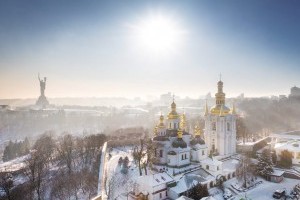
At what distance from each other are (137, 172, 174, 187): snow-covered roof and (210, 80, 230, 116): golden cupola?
10.6m

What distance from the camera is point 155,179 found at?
1984 cm

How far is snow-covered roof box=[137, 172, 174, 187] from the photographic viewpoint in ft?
64.1

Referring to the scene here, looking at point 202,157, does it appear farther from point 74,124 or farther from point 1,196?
point 74,124

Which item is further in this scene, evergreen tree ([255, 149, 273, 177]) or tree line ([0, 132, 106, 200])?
evergreen tree ([255, 149, 273, 177])

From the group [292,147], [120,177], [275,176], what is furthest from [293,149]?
[120,177]

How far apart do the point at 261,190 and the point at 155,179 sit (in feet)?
27.8

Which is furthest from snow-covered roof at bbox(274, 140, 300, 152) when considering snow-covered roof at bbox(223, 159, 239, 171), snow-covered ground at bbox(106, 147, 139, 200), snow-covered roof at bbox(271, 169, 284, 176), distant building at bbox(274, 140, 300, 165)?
snow-covered ground at bbox(106, 147, 139, 200)

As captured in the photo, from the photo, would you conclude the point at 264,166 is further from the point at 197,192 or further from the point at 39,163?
the point at 39,163

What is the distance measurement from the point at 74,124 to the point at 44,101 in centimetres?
2009

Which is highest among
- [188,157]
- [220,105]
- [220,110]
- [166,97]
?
[166,97]

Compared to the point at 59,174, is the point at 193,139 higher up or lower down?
higher up

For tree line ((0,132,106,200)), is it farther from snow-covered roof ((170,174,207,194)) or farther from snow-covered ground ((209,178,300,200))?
snow-covered ground ((209,178,300,200))

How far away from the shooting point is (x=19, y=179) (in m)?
26.3

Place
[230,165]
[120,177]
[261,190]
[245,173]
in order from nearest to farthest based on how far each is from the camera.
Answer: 1. [261,190]
2. [245,173]
3. [120,177]
4. [230,165]
